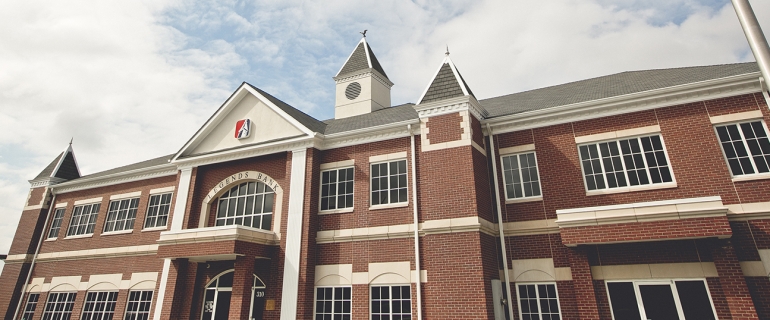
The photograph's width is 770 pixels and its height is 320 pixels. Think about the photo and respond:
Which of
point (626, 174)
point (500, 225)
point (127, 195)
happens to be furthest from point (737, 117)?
point (127, 195)

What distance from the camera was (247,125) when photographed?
1742 centimetres

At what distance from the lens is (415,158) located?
14.4 m

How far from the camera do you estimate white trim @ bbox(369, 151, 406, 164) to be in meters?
14.8

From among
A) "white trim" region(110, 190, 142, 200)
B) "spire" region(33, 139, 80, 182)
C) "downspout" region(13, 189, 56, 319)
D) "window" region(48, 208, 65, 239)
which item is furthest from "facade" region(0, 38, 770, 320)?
"spire" region(33, 139, 80, 182)

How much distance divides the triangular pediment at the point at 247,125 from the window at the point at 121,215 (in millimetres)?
4376

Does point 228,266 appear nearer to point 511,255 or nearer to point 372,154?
point 372,154

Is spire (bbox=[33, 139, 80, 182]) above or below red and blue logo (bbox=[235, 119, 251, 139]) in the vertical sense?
above

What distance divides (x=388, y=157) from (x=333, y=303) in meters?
5.22

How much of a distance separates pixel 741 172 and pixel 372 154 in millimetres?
10613

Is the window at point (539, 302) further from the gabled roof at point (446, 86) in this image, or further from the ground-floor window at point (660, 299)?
the gabled roof at point (446, 86)

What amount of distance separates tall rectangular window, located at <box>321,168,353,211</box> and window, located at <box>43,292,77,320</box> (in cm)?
1324

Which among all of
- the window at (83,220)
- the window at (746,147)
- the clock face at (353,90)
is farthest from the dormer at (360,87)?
the window at (746,147)

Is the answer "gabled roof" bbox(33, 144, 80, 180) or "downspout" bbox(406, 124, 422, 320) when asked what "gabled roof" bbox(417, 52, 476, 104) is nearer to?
"downspout" bbox(406, 124, 422, 320)

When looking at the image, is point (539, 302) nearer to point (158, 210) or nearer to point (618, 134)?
point (618, 134)
